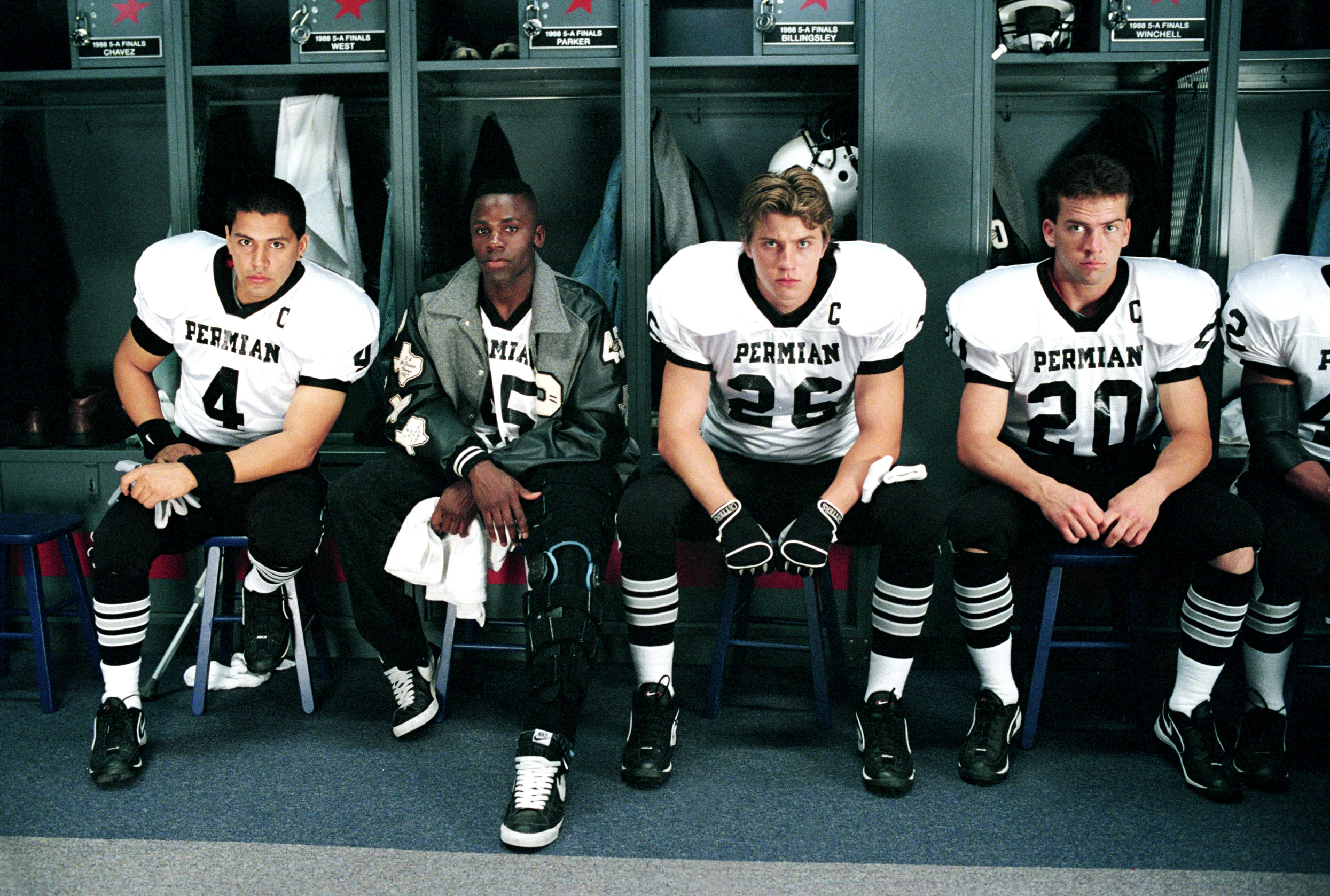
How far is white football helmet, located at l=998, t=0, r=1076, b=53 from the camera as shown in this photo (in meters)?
2.64

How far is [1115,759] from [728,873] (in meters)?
0.93

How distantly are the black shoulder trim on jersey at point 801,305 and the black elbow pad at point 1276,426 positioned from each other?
950 mm

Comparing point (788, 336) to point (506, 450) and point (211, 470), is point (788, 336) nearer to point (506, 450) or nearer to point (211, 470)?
point (506, 450)

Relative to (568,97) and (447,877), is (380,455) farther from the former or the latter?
(568,97)

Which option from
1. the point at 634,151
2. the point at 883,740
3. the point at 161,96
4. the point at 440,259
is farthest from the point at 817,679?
the point at 161,96

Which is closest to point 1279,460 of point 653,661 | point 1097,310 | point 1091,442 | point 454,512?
point 1091,442

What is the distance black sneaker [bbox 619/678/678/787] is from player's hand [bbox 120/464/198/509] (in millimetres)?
1041

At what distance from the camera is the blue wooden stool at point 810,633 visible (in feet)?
7.27

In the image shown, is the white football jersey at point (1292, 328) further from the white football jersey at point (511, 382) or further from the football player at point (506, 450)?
the white football jersey at point (511, 382)

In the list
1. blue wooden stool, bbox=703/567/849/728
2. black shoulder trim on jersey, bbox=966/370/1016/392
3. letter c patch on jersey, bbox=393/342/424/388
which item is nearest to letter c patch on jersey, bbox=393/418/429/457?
letter c patch on jersey, bbox=393/342/424/388

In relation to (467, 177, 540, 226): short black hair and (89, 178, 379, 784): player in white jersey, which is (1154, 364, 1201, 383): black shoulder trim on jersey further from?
(89, 178, 379, 784): player in white jersey

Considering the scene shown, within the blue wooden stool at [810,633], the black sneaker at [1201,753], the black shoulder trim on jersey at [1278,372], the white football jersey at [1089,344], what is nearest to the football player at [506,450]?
the blue wooden stool at [810,633]

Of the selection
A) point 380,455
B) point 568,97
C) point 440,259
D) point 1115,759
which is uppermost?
point 568,97

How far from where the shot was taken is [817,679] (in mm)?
2258
